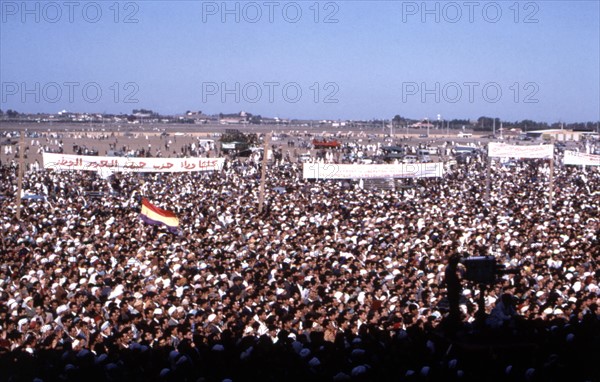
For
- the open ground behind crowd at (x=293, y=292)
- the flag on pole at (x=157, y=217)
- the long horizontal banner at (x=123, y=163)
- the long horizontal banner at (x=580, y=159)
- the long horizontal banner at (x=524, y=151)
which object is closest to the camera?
the open ground behind crowd at (x=293, y=292)

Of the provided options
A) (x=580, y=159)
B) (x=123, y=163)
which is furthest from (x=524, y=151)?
(x=123, y=163)

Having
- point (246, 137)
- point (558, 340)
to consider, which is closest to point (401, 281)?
point (558, 340)

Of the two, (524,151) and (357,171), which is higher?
(524,151)

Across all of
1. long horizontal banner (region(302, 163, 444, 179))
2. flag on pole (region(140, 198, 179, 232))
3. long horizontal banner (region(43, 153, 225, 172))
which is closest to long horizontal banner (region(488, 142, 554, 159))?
long horizontal banner (region(302, 163, 444, 179))

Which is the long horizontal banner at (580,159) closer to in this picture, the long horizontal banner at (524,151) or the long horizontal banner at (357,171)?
the long horizontal banner at (524,151)

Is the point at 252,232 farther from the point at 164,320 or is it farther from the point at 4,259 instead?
the point at 164,320

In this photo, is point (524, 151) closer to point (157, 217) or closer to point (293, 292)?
point (157, 217)

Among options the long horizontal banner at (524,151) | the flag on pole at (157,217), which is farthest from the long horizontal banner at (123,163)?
the long horizontal banner at (524,151)
